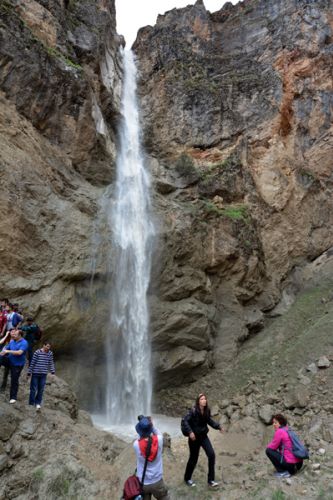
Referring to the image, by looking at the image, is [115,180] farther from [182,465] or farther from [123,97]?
[182,465]

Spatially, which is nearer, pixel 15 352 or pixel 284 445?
pixel 284 445

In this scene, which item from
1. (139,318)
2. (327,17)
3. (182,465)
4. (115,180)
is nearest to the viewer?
A: (182,465)

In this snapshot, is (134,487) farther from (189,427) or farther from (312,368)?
(312,368)

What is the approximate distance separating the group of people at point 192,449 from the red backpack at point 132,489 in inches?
3.7

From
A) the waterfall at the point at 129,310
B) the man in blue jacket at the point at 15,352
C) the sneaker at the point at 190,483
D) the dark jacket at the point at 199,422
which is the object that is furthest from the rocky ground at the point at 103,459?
the waterfall at the point at 129,310

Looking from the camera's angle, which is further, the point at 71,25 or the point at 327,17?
the point at 327,17

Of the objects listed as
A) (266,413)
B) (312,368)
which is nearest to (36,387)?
(266,413)

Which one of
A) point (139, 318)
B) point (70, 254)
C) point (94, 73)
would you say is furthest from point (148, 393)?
point (94, 73)

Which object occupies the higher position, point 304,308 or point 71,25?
point 71,25

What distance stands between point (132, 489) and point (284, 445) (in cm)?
380

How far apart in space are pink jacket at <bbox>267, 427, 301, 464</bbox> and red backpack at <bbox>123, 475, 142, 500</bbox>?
353 cm

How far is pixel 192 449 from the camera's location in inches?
309

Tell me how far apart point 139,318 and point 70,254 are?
4930mm

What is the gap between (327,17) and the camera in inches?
1329
